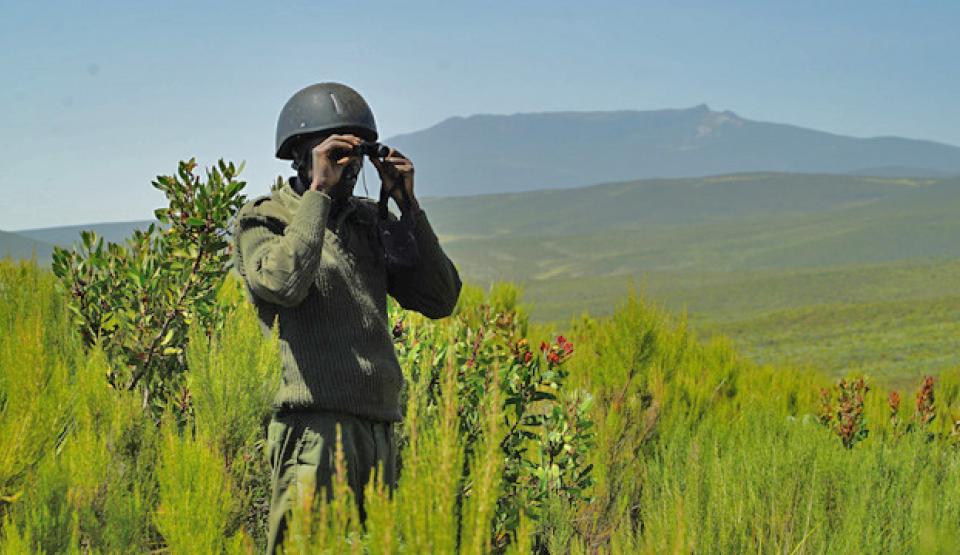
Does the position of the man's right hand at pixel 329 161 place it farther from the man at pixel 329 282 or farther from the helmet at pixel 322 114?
the helmet at pixel 322 114

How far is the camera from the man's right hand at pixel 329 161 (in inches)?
127

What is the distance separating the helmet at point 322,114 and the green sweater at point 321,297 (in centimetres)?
22

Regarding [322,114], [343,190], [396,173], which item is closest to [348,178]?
[343,190]

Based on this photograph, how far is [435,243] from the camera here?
3543mm

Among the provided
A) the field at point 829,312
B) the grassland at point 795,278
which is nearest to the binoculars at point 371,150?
the field at point 829,312

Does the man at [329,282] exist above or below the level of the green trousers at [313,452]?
→ above

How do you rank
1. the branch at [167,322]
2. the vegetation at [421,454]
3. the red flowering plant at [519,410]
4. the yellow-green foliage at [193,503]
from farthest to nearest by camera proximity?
the branch at [167,322] < the red flowering plant at [519,410] < the yellow-green foliage at [193,503] < the vegetation at [421,454]

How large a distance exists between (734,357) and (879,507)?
5287mm

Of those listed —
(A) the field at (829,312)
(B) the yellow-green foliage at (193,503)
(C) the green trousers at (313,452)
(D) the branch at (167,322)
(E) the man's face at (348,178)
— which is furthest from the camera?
(A) the field at (829,312)

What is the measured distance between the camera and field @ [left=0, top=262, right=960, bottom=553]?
2129 millimetres

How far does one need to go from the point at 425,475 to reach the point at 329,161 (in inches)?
55.1

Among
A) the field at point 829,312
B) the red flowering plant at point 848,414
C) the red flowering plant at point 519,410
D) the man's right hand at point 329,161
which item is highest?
the man's right hand at point 329,161

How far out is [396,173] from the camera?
3.45 m

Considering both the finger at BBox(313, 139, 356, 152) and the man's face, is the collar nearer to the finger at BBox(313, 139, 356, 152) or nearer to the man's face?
the man's face
